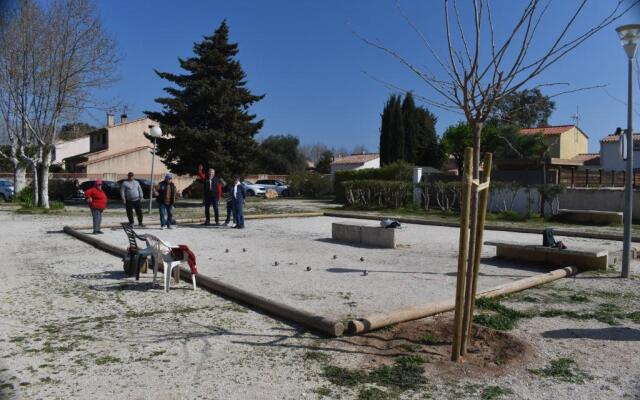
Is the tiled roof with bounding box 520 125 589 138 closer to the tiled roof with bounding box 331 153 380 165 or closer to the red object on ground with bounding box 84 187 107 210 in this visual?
the tiled roof with bounding box 331 153 380 165

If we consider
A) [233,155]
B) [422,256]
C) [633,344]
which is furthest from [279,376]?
[233,155]

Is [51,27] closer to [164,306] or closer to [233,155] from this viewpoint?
[233,155]

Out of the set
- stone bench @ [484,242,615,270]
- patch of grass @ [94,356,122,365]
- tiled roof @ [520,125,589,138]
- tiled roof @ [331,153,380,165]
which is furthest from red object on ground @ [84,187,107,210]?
tiled roof @ [331,153,380,165]

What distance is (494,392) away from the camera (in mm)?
4254

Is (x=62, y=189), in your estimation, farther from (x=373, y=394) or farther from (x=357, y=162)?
(x=357, y=162)

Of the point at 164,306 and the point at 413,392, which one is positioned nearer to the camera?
the point at 413,392

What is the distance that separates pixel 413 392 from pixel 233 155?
95.7 ft

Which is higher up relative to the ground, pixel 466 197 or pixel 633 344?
pixel 466 197

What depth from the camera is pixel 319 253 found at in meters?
12.1

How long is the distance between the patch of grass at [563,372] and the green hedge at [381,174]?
2419 centimetres

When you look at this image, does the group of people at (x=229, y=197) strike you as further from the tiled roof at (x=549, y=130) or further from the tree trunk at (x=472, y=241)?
the tiled roof at (x=549, y=130)

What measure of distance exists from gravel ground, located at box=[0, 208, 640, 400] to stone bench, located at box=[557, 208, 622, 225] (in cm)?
1146

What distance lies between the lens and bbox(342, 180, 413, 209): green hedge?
1021 inches

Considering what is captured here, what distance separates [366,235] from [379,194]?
1339cm
